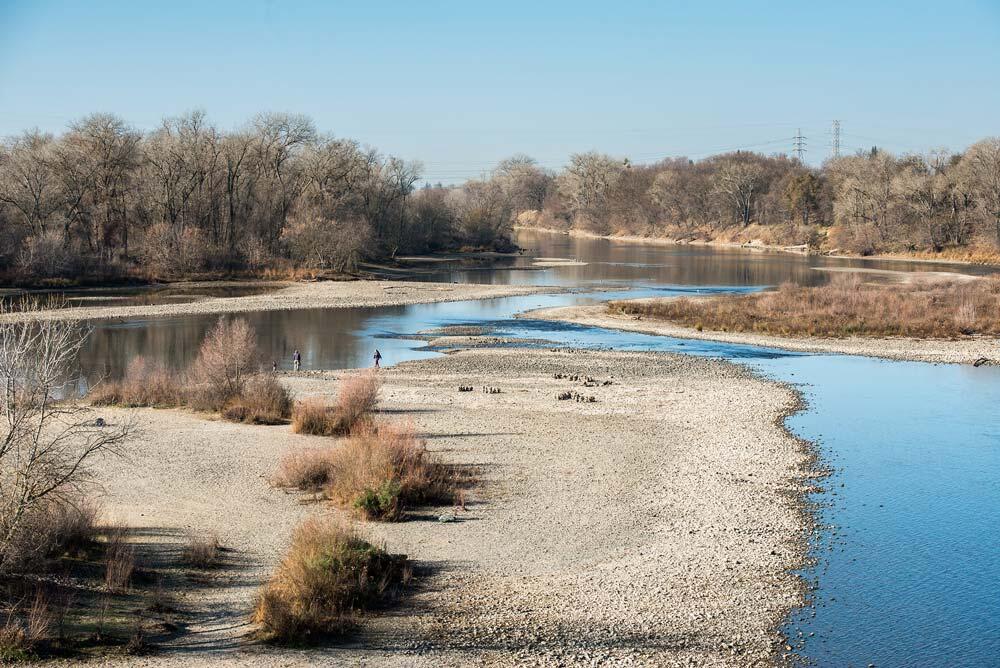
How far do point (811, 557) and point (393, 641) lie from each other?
733cm

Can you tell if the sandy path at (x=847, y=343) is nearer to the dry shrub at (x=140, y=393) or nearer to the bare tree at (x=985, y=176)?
the dry shrub at (x=140, y=393)

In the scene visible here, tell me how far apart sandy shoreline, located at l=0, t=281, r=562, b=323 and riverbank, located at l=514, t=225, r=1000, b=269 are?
43.0 m

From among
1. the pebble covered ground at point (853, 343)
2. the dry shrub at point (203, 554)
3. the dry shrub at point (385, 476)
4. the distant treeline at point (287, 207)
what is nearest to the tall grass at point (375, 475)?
the dry shrub at point (385, 476)

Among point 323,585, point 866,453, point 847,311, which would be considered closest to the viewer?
point 323,585

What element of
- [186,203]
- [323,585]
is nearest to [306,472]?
[323,585]

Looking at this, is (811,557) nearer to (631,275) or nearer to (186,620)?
(186,620)

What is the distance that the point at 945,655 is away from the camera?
1201 cm

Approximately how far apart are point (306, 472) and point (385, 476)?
1971 millimetres

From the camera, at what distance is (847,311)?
47.4 metres

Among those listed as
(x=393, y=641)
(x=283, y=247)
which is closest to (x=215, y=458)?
(x=393, y=641)

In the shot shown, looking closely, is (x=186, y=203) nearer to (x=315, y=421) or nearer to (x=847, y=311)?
(x=847, y=311)

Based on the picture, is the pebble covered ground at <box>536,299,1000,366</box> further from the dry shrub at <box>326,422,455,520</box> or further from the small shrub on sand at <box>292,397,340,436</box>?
the dry shrub at <box>326,422,455,520</box>

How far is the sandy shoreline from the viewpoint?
50541mm

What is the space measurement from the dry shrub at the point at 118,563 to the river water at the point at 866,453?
866cm
